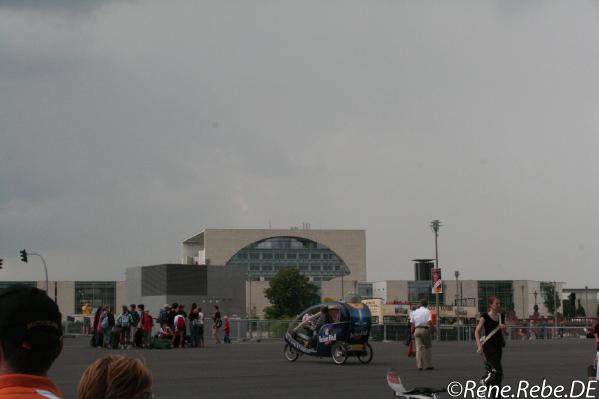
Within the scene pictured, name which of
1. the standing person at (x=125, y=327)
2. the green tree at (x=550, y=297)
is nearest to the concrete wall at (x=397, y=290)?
the green tree at (x=550, y=297)

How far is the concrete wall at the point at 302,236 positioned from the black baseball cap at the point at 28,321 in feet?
526

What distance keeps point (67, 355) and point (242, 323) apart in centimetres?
1984

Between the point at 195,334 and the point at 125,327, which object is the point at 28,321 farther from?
the point at 195,334

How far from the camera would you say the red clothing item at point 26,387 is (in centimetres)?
307

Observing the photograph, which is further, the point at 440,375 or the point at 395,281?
the point at 395,281

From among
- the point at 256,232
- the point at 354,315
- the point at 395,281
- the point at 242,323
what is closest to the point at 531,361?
the point at 354,315

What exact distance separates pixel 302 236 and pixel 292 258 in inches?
183

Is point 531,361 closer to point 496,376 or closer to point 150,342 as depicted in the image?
point 496,376

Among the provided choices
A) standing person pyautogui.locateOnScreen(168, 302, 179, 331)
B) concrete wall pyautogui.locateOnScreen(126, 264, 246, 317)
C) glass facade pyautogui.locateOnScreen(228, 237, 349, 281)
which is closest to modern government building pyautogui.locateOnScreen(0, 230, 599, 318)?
glass facade pyautogui.locateOnScreen(228, 237, 349, 281)

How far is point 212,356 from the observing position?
30.2 metres

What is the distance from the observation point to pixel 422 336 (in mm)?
23469

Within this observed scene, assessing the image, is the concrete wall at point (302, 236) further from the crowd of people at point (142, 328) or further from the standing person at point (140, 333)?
the standing person at point (140, 333)

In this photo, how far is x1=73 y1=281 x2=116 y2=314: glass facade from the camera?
153 meters

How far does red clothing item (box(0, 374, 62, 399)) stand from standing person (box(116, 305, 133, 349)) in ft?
113
